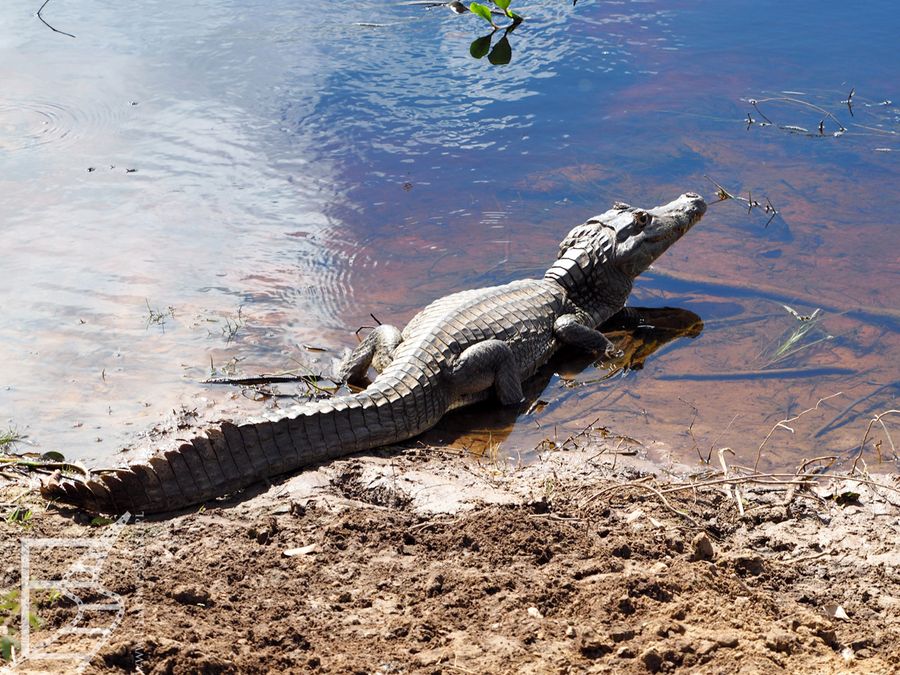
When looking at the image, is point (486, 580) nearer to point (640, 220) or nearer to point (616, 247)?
point (616, 247)

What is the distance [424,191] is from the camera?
904 cm

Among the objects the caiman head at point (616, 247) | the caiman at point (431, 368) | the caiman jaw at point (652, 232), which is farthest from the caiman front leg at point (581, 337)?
the caiman jaw at point (652, 232)

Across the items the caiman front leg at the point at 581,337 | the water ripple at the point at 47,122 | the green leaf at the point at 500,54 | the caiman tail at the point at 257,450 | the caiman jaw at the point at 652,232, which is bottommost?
the caiman front leg at the point at 581,337

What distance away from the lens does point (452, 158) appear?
9617 millimetres

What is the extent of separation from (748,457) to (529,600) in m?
2.57

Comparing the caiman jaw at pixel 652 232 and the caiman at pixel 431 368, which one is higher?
the caiman jaw at pixel 652 232

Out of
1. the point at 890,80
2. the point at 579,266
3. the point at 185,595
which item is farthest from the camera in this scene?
the point at 890,80

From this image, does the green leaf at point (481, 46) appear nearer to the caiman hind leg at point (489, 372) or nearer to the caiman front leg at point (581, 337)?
the caiman hind leg at point (489, 372)

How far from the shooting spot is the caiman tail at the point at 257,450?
13.5 ft

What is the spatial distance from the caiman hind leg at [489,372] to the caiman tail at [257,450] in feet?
0.69

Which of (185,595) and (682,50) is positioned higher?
(682,50)

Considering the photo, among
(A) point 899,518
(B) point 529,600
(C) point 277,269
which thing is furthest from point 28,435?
(A) point 899,518

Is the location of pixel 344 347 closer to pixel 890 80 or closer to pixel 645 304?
pixel 645 304

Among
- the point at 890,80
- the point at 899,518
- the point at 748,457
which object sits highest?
the point at 890,80
